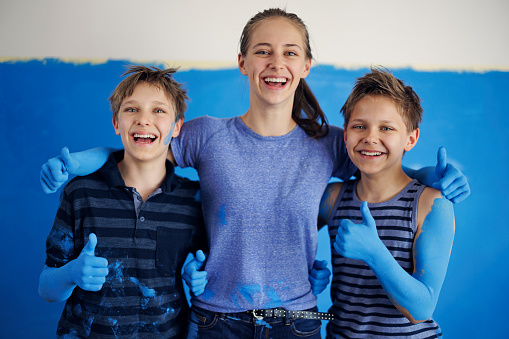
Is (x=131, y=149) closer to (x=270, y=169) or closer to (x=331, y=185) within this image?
(x=270, y=169)

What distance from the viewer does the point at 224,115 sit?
6.84ft

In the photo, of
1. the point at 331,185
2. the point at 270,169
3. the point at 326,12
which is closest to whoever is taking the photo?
the point at 270,169

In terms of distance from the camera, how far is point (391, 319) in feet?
3.89

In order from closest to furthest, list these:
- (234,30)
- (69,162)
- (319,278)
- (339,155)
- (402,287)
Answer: (402,287)
(69,162)
(319,278)
(339,155)
(234,30)

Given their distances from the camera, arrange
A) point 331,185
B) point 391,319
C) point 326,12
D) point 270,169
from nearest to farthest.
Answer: point 391,319 → point 270,169 → point 331,185 → point 326,12

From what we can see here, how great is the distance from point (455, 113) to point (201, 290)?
5.01 feet

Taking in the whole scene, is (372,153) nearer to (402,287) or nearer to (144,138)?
(402,287)

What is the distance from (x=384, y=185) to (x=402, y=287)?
0.30 m

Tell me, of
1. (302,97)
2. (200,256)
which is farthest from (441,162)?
(200,256)

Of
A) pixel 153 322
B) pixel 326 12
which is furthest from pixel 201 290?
pixel 326 12

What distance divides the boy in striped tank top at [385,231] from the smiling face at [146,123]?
0.54m

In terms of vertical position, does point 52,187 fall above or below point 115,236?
above

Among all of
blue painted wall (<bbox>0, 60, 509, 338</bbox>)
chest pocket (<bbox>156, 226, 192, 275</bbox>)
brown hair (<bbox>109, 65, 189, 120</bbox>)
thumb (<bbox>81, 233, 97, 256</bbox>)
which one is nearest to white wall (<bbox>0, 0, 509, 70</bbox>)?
blue painted wall (<bbox>0, 60, 509, 338</bbox>)

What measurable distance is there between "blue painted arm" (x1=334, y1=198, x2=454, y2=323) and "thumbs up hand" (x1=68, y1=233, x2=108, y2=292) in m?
0.61
